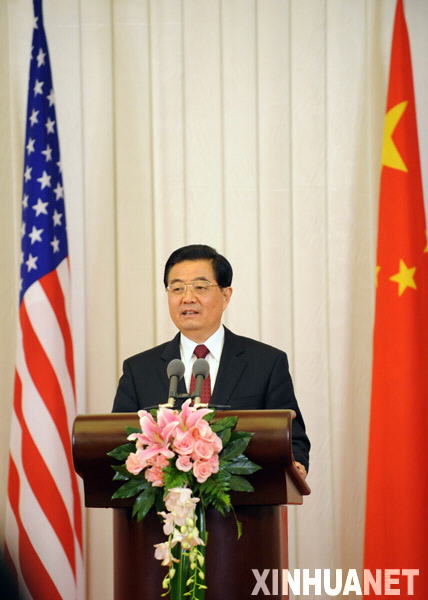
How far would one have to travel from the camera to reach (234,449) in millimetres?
2145

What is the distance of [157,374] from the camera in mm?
2969

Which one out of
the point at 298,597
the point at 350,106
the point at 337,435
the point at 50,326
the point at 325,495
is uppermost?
the point at 350,106

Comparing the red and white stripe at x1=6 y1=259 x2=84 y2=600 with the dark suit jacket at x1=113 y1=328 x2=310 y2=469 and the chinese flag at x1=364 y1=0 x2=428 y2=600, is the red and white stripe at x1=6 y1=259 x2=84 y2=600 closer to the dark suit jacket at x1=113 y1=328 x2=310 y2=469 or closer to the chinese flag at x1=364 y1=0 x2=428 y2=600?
the dark suit jacket at x1=113 y1=328 x2=310 y2=469

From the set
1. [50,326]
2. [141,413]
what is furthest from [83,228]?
[141,413]

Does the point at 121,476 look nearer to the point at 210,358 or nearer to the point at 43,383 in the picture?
the point at 210,358

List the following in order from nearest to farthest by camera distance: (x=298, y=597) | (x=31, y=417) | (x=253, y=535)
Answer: (x=253, y=535) < (x=31, y=417) < (x=298, y=597)

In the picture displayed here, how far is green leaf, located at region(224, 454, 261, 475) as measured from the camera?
214 cm

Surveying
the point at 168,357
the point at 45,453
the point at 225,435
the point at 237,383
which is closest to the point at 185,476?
the point at 225,435

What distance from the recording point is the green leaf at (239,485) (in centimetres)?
212

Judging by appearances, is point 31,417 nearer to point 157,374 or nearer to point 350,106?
point 157,374

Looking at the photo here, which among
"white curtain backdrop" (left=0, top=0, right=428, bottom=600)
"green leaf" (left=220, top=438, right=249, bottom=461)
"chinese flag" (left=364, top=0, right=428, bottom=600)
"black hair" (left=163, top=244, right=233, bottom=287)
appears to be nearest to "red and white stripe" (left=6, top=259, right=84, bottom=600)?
"white curtain backdrop" (left=0, top=0, right=428, bottom=600)

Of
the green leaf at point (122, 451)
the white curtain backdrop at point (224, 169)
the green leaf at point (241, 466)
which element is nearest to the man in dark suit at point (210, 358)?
the green leaf at point (241, 466)

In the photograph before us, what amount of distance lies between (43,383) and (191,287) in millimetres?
1229

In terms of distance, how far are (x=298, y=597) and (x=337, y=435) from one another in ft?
2.74
